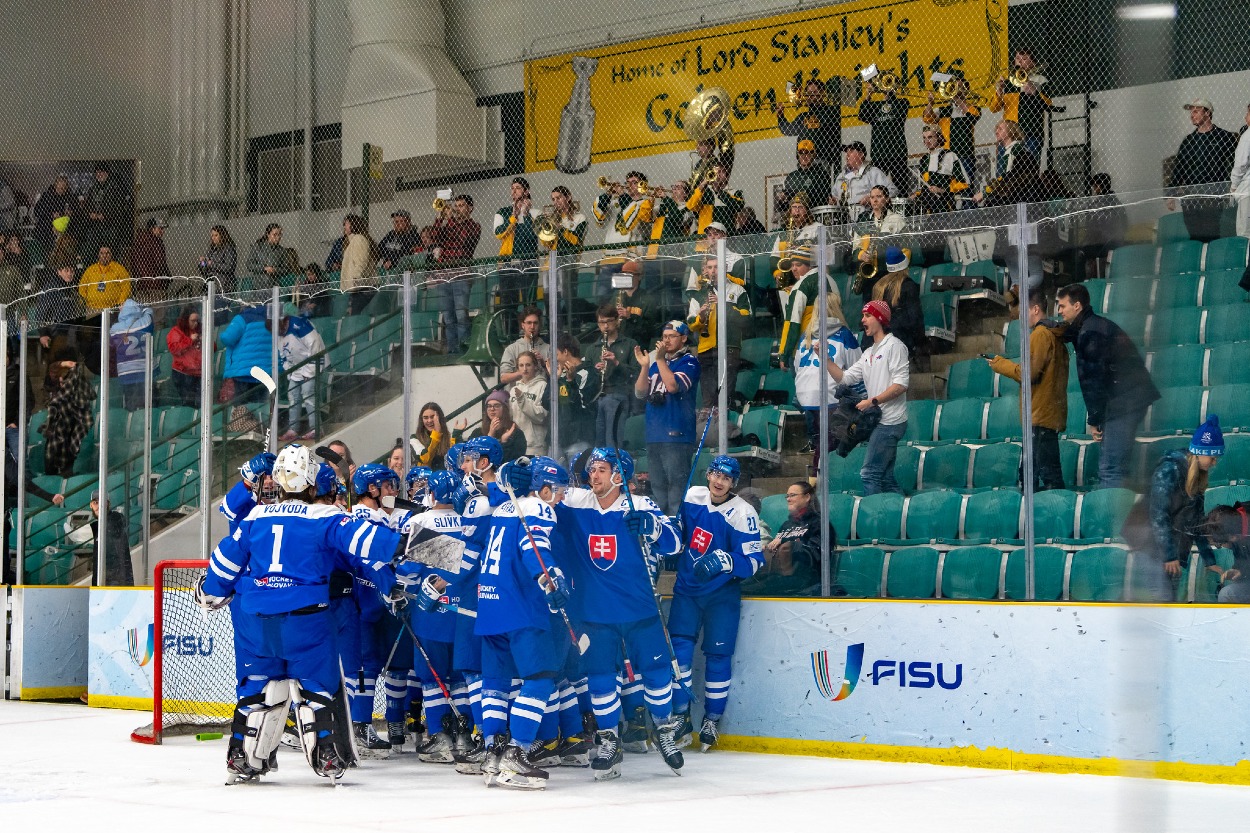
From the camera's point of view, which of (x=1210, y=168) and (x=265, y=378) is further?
(x=265, y=378)

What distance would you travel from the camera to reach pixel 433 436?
A: 8984 millimetres

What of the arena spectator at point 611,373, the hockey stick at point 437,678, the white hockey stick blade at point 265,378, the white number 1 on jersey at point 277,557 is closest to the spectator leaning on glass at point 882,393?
the arena spectator at point 611,373

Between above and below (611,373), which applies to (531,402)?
below

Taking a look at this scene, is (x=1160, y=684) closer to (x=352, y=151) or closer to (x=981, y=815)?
(x=981, y=815)

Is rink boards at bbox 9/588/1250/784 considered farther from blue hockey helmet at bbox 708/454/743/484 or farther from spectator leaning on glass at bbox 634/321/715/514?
spectator leaning on glass at bbox 634/321/715/514

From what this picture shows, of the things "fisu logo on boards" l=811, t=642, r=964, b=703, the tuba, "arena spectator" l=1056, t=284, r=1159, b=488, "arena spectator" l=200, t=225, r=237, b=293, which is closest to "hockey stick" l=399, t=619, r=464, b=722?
"fisu logo on boards" l=811, t=642, r=964, b=703

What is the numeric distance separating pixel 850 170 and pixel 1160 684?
29.6ft

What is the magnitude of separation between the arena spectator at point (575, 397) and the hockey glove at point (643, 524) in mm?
1557

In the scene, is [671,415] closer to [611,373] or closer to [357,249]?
[611,373]

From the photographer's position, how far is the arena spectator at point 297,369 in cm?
966

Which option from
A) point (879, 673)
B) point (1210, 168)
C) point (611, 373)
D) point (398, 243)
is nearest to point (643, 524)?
point (879, 673)

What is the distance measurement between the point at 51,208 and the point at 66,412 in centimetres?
353

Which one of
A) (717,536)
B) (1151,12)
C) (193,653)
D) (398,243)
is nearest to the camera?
(1151,12)

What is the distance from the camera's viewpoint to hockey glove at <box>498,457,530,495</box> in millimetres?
6539
